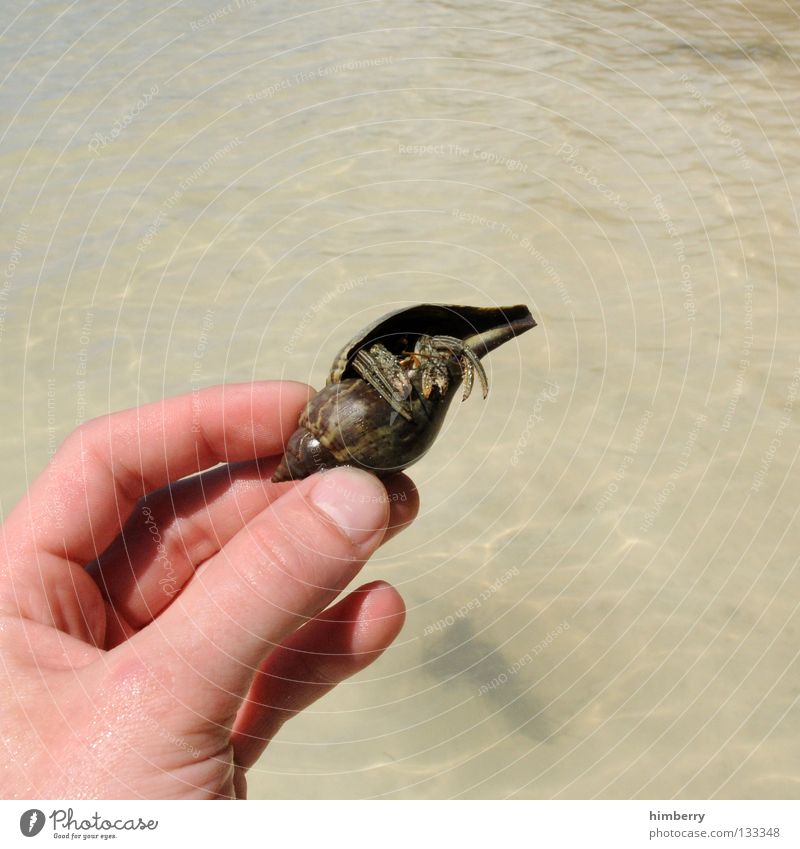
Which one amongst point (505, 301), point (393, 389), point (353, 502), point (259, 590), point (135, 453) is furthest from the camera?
point (505, 301)

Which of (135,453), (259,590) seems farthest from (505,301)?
(259,590)

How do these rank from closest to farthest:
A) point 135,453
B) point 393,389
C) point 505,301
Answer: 1. point 393,389
2. point 135,453
3. point 505,301

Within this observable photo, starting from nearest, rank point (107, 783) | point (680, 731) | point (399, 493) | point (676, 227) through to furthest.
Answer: point (107, 783), point (399, 493), point (680, 731), point (676, 227)

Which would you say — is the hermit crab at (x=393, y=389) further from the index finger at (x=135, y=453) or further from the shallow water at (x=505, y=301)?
the shallow water at (x=505, y=301)

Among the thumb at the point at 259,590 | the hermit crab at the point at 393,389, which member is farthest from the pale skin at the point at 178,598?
the hermit crab at the point at 393,389

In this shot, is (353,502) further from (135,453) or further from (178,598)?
(135,453)

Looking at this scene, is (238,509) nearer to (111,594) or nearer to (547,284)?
(111,594)

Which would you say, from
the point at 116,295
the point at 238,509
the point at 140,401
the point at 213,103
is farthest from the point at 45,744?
the point at 213,103
